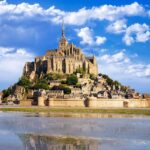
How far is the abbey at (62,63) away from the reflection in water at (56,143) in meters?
72.5

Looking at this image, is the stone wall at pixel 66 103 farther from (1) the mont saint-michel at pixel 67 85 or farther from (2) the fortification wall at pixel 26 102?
(2) the fortification wall at pixel 26 102

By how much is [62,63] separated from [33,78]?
719cm

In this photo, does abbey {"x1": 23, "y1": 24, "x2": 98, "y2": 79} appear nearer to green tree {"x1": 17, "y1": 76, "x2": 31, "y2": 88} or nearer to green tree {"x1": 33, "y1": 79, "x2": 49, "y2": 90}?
green tree {"x1": 17, "y1": 76, "x2": 31, "y2": 88}

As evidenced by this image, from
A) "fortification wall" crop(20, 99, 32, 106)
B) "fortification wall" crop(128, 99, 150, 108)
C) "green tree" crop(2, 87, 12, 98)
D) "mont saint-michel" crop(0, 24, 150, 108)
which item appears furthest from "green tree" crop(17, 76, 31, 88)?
"fortification wall" crop(128, 99, 150, 108)

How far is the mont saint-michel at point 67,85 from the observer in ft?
266

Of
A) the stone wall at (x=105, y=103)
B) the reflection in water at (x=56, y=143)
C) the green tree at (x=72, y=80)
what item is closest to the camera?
the reflection in water at (x=56, y=143)

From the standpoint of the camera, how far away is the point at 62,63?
9638 cm

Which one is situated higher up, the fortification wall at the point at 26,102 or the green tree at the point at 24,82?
the green tree at the point at 24,82

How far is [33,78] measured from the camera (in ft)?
316

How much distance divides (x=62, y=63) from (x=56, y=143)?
3010 inches

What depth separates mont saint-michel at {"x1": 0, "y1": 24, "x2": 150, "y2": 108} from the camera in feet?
266

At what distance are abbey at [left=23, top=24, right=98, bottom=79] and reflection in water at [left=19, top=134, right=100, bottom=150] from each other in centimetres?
7249

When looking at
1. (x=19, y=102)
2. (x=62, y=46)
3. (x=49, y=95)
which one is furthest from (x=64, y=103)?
(x=62, y=46)

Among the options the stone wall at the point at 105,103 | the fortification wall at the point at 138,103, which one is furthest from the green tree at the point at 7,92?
the fortification wall at the point at 138,103
